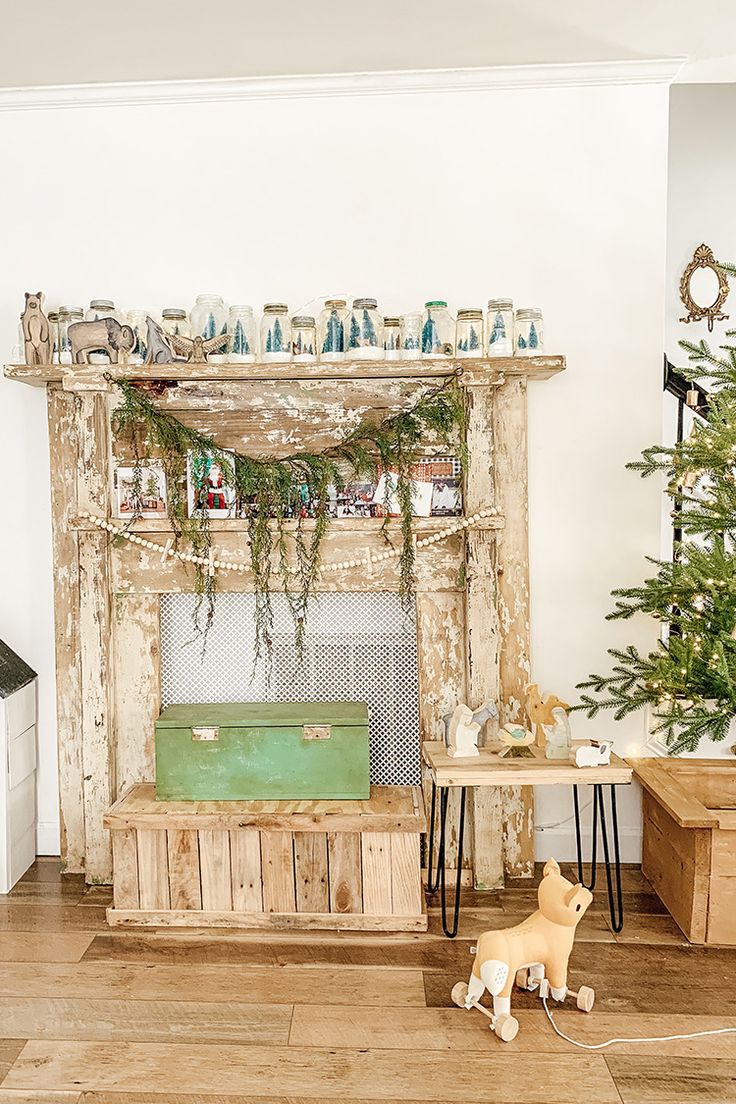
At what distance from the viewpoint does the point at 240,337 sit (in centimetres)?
293

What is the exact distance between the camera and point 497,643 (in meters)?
2.97

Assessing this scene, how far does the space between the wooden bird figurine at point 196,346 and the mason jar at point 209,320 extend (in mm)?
25

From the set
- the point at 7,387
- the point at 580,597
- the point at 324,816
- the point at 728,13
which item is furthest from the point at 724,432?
the point at 7,387

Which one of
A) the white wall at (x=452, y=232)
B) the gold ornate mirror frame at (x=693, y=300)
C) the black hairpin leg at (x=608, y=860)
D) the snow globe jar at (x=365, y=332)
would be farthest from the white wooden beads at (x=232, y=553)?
the gold ornate mirror frame at (x=693, y=300)

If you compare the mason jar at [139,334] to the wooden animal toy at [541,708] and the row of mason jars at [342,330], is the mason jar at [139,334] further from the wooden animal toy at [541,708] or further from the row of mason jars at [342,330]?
the wooden animal toy at [541,708]

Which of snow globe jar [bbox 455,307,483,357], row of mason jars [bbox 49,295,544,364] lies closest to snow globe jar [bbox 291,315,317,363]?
row of mason jars [bbox 49,295,544,364]

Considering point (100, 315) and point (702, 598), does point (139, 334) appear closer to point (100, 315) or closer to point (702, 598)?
point (100, 315)

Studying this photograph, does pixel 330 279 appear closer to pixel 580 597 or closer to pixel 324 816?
pixel 580 597

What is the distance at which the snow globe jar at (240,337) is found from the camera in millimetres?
2920

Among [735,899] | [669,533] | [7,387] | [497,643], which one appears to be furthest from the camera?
[669,533]

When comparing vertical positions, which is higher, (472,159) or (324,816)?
(472,159)

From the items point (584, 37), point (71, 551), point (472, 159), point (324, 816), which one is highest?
point (584, 37)

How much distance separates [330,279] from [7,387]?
1158mm

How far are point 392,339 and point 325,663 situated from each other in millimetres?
1070
